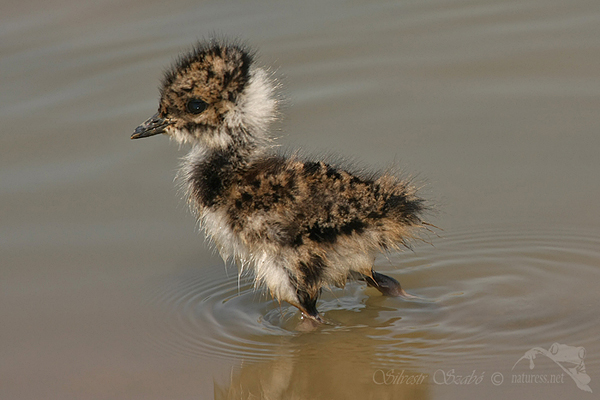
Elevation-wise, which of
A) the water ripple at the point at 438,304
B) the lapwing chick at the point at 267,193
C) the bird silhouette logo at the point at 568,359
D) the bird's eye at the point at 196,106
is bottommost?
the bird silhouette logo at the point at 568,359

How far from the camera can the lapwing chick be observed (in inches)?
140

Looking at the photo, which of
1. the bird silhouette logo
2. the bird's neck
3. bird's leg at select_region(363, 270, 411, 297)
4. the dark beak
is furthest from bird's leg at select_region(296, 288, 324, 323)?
the dark beak

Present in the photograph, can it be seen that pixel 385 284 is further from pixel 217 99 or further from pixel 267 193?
pixel 217 99

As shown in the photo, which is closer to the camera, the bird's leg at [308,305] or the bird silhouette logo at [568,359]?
the bird silhouette logo at [568,359]

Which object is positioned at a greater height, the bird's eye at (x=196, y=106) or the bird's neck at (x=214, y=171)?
the bird's eye at (x=196, y=106)

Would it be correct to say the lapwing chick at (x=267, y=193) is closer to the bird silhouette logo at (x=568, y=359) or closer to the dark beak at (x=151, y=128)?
the dark beak at (x=151, y=128)

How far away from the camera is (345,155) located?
5164 millimetres

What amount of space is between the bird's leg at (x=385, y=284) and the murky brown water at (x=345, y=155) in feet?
0.24

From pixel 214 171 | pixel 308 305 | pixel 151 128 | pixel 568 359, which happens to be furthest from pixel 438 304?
pixel 151 128

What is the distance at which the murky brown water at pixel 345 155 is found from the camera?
3.46 m

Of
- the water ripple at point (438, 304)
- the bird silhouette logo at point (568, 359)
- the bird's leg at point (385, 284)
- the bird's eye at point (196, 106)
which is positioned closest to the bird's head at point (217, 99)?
the bird's eye at point (196, 106)

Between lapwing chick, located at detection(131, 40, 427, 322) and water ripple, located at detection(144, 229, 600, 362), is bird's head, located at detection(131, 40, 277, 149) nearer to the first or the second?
lapwing chick, located at detection(131, 40, 427, 322)

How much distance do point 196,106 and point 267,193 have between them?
2.14ft

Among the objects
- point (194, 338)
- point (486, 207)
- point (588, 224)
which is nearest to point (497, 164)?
point (486, 207)
